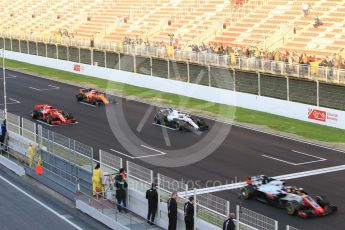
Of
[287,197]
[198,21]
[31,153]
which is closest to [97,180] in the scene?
[31,153]

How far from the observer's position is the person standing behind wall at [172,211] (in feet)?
70.3

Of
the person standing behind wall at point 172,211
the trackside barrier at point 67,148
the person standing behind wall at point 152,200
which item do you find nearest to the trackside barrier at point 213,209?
the person standing behind wall at point 172,211

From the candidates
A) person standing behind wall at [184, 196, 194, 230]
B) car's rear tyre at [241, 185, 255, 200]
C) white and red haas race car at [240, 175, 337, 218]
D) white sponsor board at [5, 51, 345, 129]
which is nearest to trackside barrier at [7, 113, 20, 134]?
car's rear tyre at [241, 185, 255, 200]

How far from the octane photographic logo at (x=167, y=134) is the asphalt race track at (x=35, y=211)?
7221 mm

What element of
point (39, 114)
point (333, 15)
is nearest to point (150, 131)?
point (39, 114)

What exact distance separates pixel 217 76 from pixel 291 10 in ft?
49.2

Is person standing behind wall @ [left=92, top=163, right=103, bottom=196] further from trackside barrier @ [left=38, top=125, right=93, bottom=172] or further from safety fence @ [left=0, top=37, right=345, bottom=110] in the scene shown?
safety fence @ [left=0, top=37, right=345, bottom=110]

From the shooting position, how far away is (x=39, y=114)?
150 feet

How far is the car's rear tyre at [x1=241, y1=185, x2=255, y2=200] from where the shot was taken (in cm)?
2773

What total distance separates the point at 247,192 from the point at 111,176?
6.09 metres

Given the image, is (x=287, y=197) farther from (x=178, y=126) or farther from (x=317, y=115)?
(x=317, y=115)

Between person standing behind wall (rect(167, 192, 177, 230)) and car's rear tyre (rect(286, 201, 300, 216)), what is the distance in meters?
6.02

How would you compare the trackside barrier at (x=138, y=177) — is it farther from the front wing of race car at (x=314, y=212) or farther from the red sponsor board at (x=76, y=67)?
the red sponsor board at (x=76, y=67)

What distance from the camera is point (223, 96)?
52.0 meters
